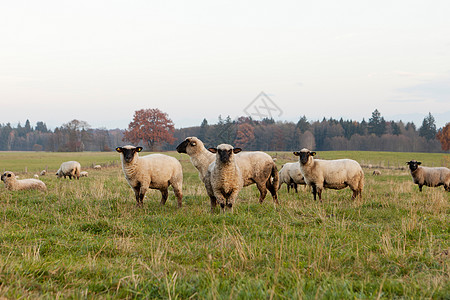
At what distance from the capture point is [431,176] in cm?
1883

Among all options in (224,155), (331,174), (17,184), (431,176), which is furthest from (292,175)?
(17,184)

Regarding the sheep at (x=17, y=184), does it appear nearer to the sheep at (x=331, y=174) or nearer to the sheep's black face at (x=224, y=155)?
the sheep's black face at (x=224, y=155)

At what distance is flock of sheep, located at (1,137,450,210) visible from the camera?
959 centimetres

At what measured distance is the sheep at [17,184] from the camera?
14741 mm

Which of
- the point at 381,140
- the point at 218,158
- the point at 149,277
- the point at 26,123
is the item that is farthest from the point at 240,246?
the point at 26,123

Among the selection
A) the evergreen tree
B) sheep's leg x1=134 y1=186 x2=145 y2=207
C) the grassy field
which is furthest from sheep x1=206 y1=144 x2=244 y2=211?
the evergreen tree

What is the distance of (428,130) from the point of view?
12169 cm

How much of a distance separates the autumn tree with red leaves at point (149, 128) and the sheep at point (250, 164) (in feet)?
231

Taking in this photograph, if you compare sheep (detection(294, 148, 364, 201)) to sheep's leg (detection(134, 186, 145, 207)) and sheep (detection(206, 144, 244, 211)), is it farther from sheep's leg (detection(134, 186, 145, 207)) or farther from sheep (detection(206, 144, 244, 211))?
sheep's leg (detection(134, 186, 145, 207))

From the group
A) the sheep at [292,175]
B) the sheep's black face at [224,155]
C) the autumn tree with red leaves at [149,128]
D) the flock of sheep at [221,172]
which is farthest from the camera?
the autumn tree with red leaves at [149,128]

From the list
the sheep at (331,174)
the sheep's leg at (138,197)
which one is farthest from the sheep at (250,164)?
the sheep at (331,174)

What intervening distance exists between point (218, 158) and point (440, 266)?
20.0 feet

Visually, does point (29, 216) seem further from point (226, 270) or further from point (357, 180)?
point (357, 180)

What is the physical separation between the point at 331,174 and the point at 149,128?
238 ft
